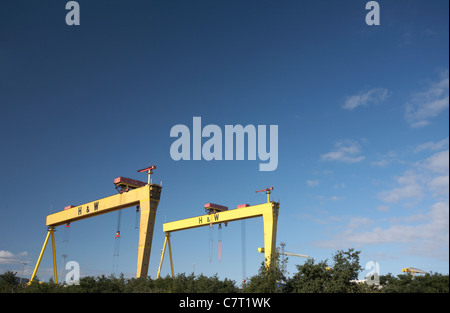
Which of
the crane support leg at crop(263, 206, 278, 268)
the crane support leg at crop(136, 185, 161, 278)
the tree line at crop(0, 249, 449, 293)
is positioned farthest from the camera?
the crane support leg at crop(263, 206, 278, 268)

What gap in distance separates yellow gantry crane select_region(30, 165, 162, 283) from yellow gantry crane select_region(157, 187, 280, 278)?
10.8 m

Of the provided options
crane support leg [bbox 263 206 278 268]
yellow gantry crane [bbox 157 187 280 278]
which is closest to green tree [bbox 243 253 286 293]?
yellow gantry crane [bbox 157 187 280 278]

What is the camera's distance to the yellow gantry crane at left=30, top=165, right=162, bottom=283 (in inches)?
1326

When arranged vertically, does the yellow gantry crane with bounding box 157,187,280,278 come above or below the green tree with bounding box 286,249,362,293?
above

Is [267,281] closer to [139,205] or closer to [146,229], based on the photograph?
[146,229]

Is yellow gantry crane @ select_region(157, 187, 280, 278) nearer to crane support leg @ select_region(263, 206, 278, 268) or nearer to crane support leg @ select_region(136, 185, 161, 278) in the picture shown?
crane support leg @ select_region(263, 206, 278, 268)

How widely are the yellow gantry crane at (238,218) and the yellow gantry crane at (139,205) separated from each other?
10.8 meters

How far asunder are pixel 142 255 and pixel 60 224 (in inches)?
706

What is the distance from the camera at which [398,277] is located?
1384 inches

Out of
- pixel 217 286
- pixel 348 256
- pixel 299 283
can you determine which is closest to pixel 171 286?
pixel 217 286

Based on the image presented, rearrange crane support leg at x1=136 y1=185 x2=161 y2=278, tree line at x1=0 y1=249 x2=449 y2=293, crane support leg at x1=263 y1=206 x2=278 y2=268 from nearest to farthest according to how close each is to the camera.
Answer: tree line at x1=0 y1=249 x2=449 y2=293 < crane support leg at x1=136 y1=185 x2=161 y2=278 < crane support leg at x1=263 y1=206 x2=278 y2=268

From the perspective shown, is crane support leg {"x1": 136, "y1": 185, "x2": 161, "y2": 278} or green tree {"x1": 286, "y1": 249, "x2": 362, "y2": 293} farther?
crane support leg {"x1": 136, "y1": 185, "x2": 161, "y2": 278}
